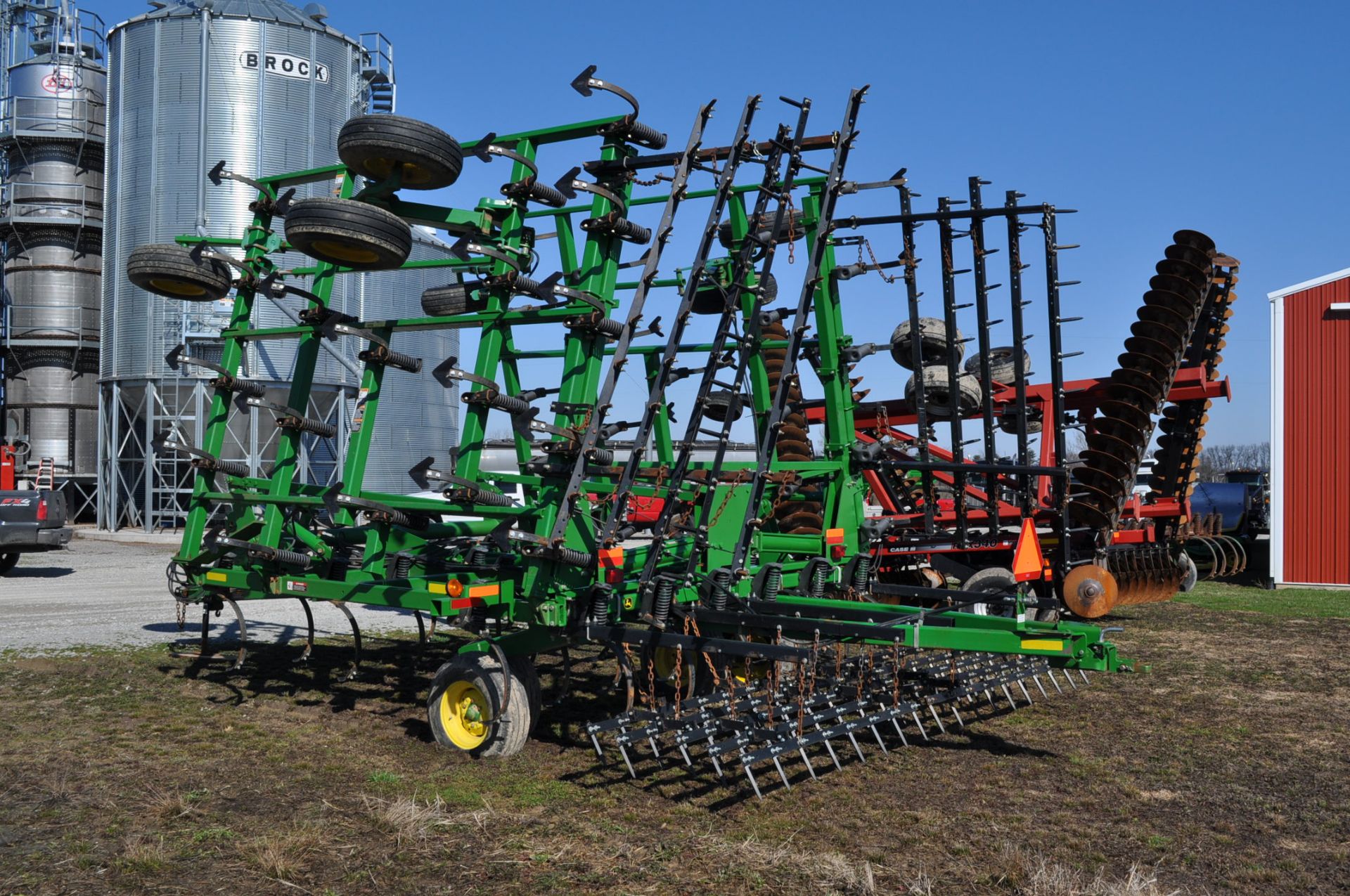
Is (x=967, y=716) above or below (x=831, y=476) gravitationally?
below

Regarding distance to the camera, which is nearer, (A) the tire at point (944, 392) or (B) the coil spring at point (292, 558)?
(B) the coil spring at point (292, 558)

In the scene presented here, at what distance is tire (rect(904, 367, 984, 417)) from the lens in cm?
1226

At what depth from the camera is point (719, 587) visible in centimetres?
684

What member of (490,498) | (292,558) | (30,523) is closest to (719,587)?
(490,498)

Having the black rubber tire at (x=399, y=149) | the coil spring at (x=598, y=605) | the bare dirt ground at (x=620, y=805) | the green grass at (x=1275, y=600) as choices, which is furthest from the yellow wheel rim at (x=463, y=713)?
the green grass at (x=1275, y=600)

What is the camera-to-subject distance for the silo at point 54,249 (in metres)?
30.9

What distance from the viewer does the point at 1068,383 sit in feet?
44.3

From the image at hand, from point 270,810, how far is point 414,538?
2.30 meters

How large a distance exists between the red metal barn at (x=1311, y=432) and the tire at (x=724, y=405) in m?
10.8

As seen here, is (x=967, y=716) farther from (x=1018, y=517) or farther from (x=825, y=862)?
(x=1018, y=517)

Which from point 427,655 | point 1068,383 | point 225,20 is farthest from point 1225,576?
point 225,20

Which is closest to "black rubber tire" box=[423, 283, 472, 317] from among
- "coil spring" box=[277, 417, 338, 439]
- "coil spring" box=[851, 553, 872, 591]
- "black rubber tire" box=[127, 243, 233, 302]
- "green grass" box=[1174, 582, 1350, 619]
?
"coil spring" box=[277, 417, 338, 439]

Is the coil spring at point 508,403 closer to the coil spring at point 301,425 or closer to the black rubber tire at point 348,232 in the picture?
the black rubber tire at point 348,232

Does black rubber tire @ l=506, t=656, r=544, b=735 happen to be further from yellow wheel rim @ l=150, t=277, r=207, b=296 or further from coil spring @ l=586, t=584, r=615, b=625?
yellow wheel rim @ l=150, t=277, r=207, b=296
